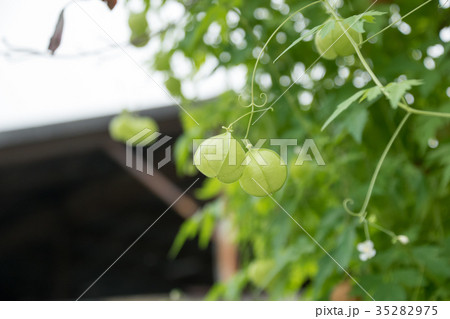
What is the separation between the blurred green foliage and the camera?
921 mm

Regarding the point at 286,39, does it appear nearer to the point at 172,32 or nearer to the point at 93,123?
the point at 172,32

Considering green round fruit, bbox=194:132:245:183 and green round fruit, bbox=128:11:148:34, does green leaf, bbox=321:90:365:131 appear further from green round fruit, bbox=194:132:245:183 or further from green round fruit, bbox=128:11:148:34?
green round fruit, bbox=128:11:148:34

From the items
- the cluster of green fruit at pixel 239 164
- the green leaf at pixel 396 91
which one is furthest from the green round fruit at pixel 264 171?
the green leaf at pixel 396 91

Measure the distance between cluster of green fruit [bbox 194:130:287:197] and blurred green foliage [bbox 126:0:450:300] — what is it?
0.38 m

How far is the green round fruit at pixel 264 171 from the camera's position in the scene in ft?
1.75

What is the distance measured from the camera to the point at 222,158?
1.69ft

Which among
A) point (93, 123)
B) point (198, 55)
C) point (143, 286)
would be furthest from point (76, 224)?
point (198, 55)

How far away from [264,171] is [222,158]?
5 cm

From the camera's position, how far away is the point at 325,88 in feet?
3.64

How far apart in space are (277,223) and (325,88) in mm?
296

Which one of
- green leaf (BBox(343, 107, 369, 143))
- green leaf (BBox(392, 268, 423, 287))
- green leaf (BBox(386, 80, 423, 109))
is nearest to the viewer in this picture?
green leaf (BBox(386, 80, 423, 109))
